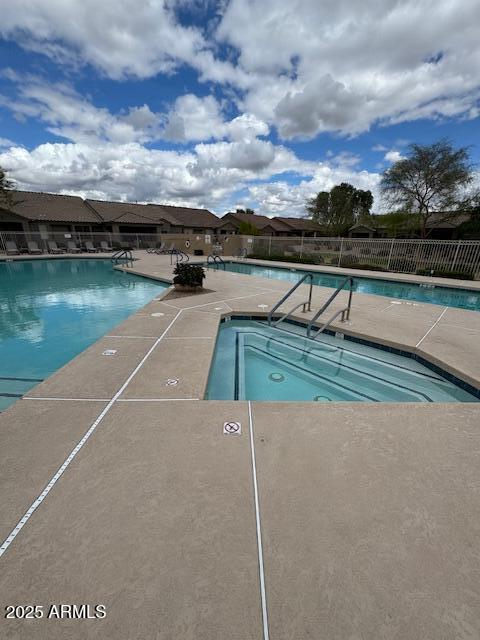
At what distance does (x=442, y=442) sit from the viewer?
2.30 m

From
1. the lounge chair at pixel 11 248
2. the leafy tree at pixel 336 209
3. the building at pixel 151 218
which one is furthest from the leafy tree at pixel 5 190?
the leafy tree at pixel 336 209

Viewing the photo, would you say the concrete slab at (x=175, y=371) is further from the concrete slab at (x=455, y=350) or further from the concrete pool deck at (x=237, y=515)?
the concrete slab at (x=455, y=350)

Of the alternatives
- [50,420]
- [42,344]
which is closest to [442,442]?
[50,420]

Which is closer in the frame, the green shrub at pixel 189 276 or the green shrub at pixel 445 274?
the green shrub at pixel 189 276

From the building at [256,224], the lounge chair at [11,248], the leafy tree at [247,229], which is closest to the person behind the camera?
the lounge chair at [11,248]

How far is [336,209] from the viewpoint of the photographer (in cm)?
3394

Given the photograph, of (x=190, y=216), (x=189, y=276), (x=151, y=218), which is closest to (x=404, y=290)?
(x=189, y=276)

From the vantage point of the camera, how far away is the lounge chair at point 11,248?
1841 cm

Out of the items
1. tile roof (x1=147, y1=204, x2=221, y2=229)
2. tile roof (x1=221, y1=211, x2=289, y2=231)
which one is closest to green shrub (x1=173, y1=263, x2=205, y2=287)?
Result: tile roof (x1=147, y1=204, x2=221, y2=229)

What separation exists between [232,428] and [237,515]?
2.59 ft

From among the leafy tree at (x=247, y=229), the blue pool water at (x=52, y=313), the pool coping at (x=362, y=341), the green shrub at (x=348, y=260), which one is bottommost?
the blue pool water at (x=52, y=313)

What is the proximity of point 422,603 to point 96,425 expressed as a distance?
8.26ft

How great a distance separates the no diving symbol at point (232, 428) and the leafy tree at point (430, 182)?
2267cm

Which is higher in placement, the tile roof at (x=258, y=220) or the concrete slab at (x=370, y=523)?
the tile roof at (x=258, y=220)
